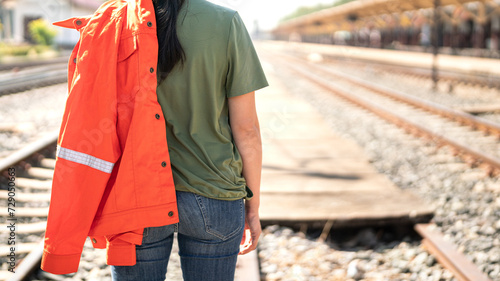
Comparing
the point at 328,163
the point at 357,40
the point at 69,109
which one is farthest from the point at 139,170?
the point at 357,40

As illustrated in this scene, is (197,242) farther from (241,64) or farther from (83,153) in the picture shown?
(241,64)

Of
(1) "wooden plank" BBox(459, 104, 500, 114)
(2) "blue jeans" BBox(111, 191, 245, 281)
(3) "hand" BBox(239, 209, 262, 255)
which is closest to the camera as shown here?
(2) "blue jeans" BBox(111, 191, 245, 281)

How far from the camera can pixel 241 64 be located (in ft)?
4.53

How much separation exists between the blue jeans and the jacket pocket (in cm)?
32

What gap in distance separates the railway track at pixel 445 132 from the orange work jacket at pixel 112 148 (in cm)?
244

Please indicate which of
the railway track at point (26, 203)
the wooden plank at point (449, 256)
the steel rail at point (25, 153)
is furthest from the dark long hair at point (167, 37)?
the steel rail at point (25, 153)

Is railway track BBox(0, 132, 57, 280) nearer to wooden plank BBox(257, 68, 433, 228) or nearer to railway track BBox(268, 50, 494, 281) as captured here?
wooden plank BBox(257, 68, 433, 228)

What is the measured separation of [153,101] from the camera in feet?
4.30

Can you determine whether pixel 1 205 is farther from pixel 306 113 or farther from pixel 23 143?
pixel 306 113

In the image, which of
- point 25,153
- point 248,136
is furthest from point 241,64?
point 25,153

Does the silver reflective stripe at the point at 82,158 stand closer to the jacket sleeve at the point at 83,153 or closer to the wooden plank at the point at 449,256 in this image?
the jacket sleeve at the point at 83,153

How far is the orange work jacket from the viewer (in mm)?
1262

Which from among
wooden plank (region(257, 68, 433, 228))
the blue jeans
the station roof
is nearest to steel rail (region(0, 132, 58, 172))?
wooden plank (region(257, 68, 433, 228))

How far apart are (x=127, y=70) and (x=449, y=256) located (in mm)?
2796
